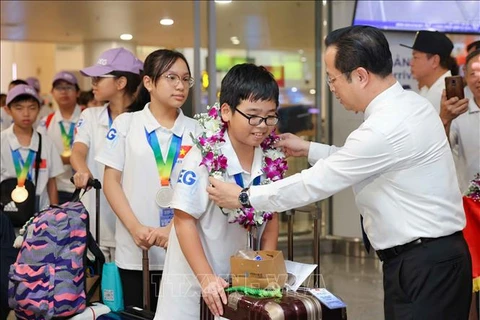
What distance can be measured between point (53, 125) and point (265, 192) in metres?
4.52

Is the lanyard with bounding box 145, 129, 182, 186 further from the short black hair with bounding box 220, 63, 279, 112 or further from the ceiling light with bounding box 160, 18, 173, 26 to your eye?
the ceiling light with bounding box 160, 18, 173, 26

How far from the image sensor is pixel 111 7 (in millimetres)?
8070

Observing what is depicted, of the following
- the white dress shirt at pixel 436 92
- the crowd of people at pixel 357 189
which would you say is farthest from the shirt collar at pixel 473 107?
the crowd of people at pixel 357 189

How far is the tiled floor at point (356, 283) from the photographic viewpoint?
16.4ft

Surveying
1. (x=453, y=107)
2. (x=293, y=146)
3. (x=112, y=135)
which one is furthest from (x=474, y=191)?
(x=112, y=135)

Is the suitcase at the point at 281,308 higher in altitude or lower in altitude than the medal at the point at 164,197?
lower

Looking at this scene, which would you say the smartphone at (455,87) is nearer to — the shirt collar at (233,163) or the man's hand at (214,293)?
the shirt collar at (233,163)

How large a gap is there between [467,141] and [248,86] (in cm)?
205

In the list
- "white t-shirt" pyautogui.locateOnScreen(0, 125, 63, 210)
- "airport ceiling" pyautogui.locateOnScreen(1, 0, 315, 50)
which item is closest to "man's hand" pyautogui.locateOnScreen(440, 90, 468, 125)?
"white t-shirt" pyautogui.locateOnScreen(0, 125, 63, 210)

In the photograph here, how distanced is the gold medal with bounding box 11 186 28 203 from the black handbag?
0.02 meters

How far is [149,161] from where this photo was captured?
3324 mm

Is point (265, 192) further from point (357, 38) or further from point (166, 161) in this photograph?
point (166, 161)

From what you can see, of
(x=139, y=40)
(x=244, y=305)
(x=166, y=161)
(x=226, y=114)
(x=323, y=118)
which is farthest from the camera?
(x=139, y=40)

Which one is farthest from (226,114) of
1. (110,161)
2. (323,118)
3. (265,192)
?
(323,118)
